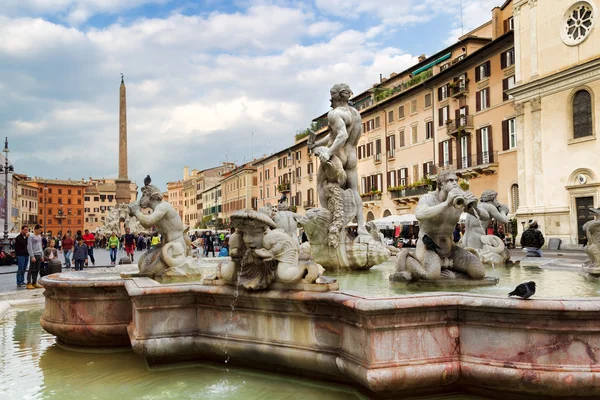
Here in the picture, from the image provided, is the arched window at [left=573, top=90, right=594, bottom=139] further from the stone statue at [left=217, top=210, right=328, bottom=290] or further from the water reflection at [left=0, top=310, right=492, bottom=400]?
the water reflection at [left=0, top=310, right=492, bottom=400]

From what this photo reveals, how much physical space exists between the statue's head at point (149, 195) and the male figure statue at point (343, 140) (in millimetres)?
2326

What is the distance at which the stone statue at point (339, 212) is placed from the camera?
765cm

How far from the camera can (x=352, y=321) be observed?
4066 mm

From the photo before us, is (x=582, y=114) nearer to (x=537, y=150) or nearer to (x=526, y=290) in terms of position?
(x=537, y=150)

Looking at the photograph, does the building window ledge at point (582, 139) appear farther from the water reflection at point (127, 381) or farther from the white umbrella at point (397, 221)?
the water reflection at point (127, 381)

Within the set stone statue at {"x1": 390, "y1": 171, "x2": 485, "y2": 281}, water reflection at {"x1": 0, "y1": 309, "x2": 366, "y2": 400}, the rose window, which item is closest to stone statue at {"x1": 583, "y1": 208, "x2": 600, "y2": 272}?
stone statue at {"x1": 390, "y1": 171, "x2": 485, "y2": 281}

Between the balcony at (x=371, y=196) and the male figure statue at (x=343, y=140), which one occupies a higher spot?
the balcony at (x=371, y=196)

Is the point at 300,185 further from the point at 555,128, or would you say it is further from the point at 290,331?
the point at 290,331

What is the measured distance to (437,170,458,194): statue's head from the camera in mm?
5309

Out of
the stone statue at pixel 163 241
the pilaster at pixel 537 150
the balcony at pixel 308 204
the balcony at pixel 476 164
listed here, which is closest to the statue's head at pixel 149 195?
the stone statue at pixel 163 241

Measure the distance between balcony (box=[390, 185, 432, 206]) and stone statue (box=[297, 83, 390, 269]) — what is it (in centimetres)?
3315

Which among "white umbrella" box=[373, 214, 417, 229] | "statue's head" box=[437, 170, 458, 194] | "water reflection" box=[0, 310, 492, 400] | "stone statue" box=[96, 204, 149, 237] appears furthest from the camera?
"stone statue" box=[96, 204, 149, 237]

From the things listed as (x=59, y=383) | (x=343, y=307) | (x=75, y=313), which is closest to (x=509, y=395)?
(x=343, y=307)

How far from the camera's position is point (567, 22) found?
28.3 meters
